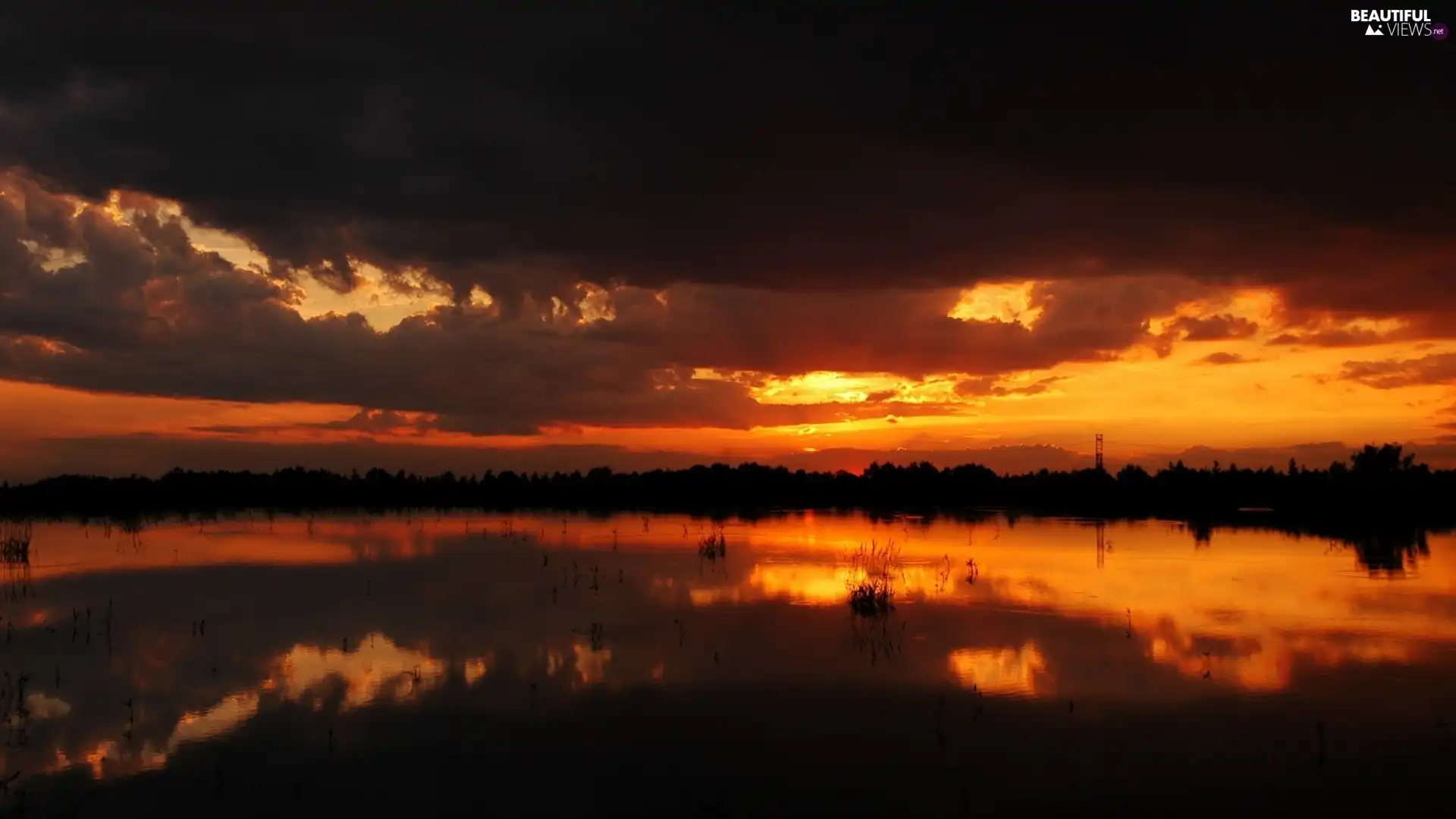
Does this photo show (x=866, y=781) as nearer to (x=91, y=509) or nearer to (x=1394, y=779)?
(x=1394, y=779)

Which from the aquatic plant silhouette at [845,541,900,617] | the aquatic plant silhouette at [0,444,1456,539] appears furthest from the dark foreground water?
the aquatic plant silhouette at [0,444,1456,539]

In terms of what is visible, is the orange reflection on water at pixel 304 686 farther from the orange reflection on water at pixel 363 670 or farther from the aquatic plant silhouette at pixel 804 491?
the aquatic plant silhouette at pixel 804 491

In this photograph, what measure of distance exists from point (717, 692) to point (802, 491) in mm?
80664

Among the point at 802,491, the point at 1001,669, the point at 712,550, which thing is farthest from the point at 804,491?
the point at 1001,669

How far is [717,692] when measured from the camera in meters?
14.1

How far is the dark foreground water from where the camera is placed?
1023cm

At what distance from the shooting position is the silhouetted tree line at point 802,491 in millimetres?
67125

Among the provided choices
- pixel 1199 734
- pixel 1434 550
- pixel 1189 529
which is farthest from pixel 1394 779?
pixel 1189 529

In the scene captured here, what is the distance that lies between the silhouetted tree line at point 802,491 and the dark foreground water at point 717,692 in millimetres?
38277

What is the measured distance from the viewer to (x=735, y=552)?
34094mm

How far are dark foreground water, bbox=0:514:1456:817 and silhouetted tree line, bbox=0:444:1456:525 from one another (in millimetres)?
38277

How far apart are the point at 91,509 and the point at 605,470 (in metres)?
47.2

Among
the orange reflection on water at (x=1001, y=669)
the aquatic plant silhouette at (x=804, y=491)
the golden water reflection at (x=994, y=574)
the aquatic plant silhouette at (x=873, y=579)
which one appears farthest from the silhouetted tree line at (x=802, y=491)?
the orange reflection on water at (x=1001, y=669)

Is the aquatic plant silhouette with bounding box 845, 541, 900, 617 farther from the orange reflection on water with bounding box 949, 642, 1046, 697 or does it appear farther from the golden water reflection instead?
the orange reflection on water with bounding box 949, 642, 1046, 697
